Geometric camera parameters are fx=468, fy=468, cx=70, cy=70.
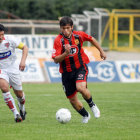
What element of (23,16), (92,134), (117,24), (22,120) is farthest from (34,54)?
(92,134)

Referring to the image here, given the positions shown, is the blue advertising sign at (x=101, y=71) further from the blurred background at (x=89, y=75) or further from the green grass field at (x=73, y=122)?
the green grass field at (x=73, y=122)

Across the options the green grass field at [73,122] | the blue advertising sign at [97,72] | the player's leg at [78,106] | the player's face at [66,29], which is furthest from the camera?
the blue advertising sign at [97,72]

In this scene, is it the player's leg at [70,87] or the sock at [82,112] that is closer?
the player's leg at [70,87]

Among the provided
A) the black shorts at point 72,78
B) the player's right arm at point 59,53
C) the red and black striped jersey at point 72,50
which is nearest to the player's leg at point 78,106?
the black shorts at point 72,78

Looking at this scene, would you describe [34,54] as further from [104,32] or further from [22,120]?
[22,120]

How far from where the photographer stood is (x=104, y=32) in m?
26.0

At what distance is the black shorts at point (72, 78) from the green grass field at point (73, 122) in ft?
2.01

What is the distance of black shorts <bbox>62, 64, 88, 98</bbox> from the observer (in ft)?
26.7

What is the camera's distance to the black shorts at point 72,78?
26.7ft

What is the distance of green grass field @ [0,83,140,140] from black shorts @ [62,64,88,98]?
61 cm

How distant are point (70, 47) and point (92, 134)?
1501 mm

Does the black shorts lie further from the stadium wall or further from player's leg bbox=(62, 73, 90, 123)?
the stadium wall

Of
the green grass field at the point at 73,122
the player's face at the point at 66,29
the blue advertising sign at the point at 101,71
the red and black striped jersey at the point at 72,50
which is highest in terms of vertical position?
the player's face at the point at 66,29

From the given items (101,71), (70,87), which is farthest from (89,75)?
(70,87)
